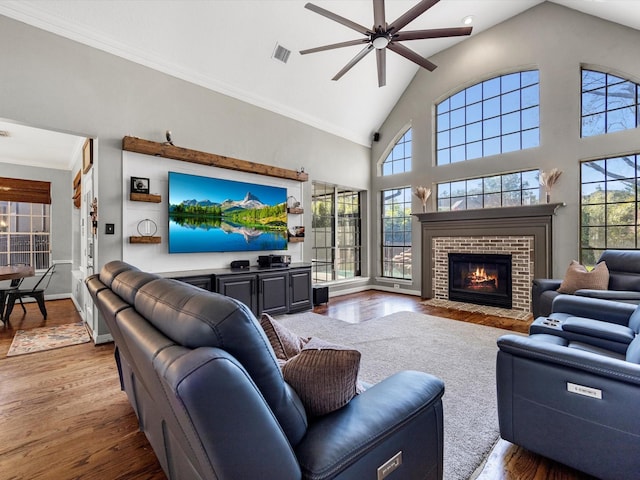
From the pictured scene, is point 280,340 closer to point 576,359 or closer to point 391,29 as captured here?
point 576,359

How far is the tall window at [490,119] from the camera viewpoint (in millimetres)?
5227

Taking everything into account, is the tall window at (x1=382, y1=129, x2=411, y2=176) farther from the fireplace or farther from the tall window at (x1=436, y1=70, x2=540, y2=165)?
the fireplace

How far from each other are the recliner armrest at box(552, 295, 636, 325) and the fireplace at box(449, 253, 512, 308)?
258 cm

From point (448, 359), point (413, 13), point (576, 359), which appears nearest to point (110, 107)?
point (413, 13)

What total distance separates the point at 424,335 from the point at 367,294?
280 cm

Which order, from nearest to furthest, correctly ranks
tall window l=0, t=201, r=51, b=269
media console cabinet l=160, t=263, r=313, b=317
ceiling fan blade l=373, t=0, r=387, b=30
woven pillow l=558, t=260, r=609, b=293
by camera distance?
1. ceiling fan blade l=373, t=0, r=387, b=30
2. woven pillow l=558, t=260, r=609, b=293
3. media console cabinet l=160, t=263, r=313, b=317
4. tall window l=0, t=201, r=51, b=269

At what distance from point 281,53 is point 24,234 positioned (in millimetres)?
6160

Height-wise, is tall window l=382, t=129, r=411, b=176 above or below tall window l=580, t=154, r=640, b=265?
above

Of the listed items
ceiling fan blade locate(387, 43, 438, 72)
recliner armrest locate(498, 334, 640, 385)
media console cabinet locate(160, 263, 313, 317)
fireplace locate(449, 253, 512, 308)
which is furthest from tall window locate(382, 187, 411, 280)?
recliner armrest locate(498, 334, 640, 385)

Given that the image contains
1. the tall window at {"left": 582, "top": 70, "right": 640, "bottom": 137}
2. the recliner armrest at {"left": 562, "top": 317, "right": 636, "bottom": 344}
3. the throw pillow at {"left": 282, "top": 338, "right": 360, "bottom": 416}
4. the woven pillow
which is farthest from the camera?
the tall window at {"left": 582, "top": 70, "right": 640, "bottom": 137}

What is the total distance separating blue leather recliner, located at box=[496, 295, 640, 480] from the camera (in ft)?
4.53

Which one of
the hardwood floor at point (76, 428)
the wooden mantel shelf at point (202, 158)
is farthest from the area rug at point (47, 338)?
the wooden mantel shelf at point (202, 158)

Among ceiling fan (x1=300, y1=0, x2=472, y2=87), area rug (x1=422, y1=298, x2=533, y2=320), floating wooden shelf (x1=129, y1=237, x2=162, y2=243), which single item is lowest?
area rug (x1=422, y1=298, x2=533, y2=320)

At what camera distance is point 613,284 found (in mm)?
3676
